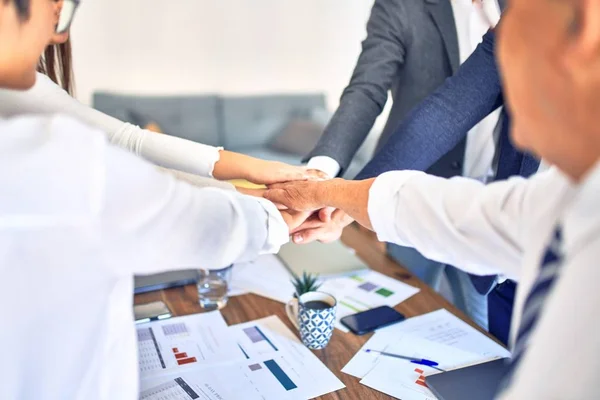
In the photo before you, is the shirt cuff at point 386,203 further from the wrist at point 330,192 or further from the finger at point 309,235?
the finger at point 309,235

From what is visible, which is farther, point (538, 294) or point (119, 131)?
point (119, 131)

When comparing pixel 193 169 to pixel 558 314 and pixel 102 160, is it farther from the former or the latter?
pixel 558 314

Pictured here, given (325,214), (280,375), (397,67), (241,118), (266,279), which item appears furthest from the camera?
(241,118)

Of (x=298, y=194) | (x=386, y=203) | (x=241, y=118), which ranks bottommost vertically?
(x=241, y=118)

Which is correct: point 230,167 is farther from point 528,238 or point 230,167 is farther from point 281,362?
point 528,238

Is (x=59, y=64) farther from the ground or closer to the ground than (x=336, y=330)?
farther from the ground

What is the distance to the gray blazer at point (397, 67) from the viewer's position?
5.03 ft

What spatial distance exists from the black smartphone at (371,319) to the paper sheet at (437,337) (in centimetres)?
1

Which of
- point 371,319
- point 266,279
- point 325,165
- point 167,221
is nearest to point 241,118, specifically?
point 325,165

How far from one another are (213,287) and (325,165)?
0.45 metres

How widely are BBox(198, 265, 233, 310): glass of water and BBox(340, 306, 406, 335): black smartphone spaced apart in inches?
11.6

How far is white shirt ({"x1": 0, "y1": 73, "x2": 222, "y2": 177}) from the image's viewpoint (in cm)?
100

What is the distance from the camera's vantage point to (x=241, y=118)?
4301mm

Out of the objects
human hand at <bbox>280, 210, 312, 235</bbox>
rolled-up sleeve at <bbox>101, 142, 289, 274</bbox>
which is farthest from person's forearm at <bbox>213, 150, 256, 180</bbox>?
rolled-up sleeve at <bbox>101, 142, 289, 274</bbox>
